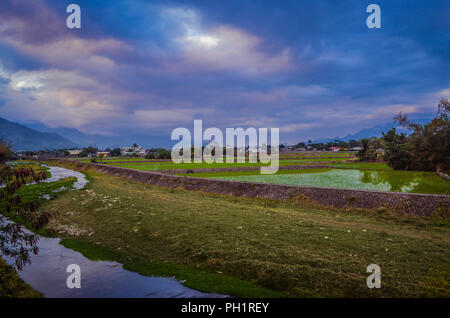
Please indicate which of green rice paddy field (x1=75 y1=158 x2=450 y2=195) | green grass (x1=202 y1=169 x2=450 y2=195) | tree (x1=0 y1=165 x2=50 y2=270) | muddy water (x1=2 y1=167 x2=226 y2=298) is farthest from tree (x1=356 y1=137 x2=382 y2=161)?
tree (x1=0 y1=165 x2=50 y2=270)

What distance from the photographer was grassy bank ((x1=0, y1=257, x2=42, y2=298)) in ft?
25.3

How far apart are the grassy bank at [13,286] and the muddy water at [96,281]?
0.99ft

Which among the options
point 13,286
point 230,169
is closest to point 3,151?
point 13,286


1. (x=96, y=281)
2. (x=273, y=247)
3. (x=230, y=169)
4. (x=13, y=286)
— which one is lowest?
(x=96, y=281)

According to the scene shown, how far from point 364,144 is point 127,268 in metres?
74.7

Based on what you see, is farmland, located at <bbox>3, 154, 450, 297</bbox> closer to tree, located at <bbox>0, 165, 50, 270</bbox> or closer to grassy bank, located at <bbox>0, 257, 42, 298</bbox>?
tree, located at <bbox>0, 165, 50, 270</bbox>

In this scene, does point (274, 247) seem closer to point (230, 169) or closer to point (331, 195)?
point (331, 195)

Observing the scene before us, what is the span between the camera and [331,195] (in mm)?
20016

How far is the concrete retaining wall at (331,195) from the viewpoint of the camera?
1570 centimetres

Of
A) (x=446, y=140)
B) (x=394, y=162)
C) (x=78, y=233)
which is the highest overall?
(x=446, y=140)

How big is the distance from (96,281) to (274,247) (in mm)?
6868
